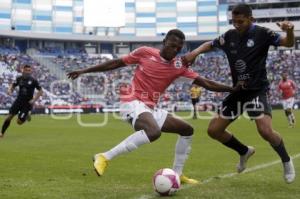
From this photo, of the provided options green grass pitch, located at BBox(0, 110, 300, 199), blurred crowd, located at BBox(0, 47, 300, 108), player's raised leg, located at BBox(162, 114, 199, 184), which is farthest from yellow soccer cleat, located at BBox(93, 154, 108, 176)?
blurred crowd, located at BBox(0, 47, 300, 108)

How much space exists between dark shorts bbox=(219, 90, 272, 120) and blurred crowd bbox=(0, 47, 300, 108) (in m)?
33.6

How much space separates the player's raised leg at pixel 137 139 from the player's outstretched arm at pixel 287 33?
1853mm

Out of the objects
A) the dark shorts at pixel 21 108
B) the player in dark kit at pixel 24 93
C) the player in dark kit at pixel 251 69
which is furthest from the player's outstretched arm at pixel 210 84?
the dark shorts at pixel 21 108

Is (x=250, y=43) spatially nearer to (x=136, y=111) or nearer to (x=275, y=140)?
(x=275, y=140)

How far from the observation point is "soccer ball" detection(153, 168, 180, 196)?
609cm

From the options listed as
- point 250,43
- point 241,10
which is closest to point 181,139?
point 250,43

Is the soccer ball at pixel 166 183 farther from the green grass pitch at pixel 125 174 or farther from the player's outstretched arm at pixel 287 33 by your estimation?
the player's outstretched arm at pixel 287 33

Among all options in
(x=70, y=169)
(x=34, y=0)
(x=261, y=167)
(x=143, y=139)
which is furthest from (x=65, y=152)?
(x=34, y=0)

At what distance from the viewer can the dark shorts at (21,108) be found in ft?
52.9

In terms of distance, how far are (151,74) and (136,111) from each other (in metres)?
0.54

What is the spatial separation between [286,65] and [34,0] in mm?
29197

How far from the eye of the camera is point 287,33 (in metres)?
6.54

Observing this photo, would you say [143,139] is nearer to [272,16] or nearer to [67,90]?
[67,90]

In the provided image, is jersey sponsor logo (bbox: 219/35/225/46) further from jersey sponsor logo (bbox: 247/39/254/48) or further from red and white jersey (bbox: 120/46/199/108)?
red and white jersey (bbox: 120/46/199/108)
